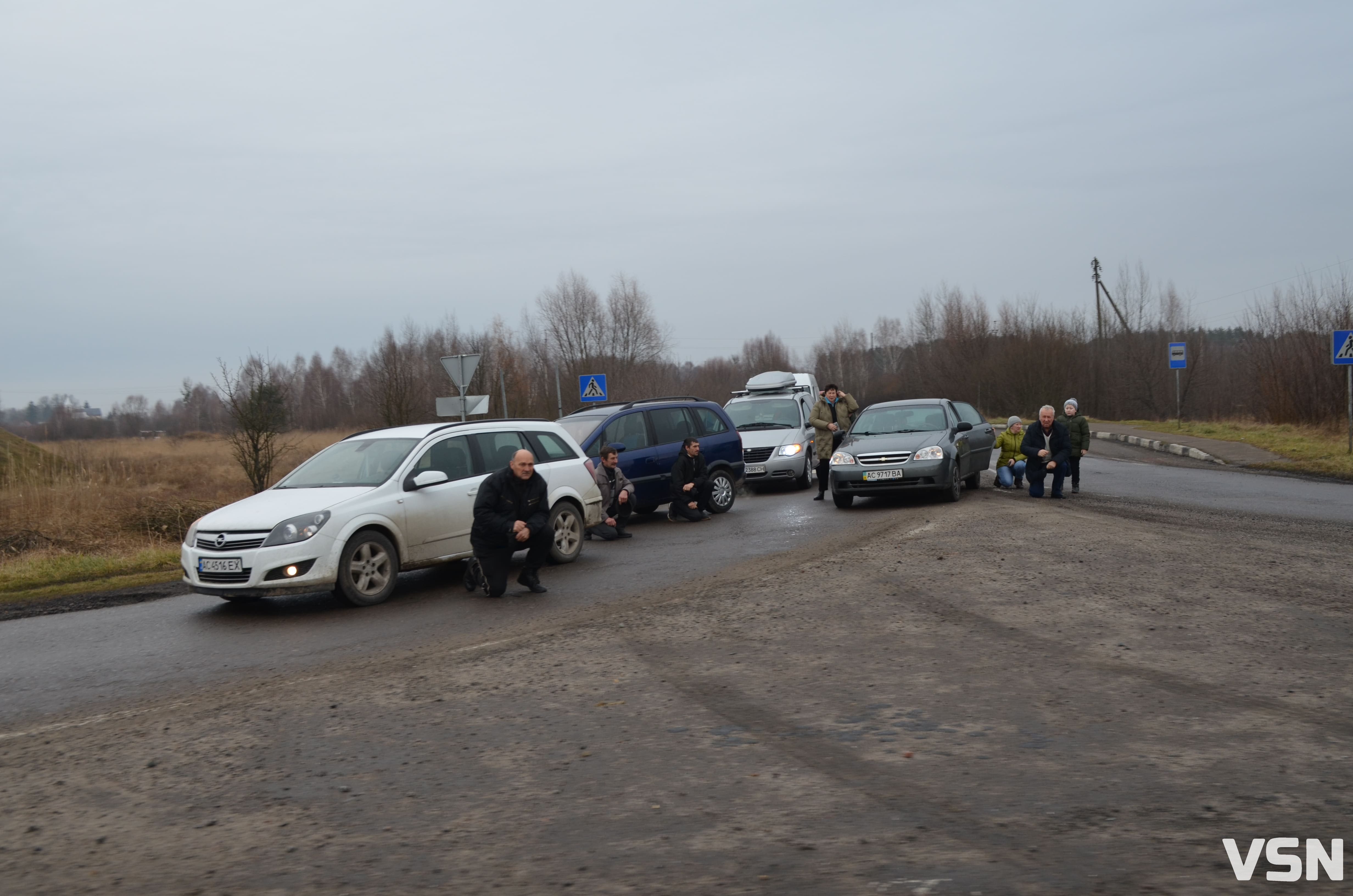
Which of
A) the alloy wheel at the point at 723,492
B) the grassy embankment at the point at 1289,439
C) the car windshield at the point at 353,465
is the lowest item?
the grassy embankment at the point at 1289,439

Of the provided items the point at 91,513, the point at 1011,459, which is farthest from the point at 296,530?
the point at 1011,459

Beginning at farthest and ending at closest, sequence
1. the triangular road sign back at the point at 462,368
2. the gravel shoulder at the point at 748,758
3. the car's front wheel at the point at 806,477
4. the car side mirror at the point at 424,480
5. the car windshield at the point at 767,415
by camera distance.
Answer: the car windshield at the point at 767,415, the car's front wheel at the point at 806,477, the triangular road sign back at the point at 462,368, the car side mirror at the point at 424,480, the gravel shoulder at the point at 748,758

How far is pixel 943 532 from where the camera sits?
12.5 meters

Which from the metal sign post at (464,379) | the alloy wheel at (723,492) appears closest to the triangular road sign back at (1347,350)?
the alloy wheel at (723,492)

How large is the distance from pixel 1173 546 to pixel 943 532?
243cm

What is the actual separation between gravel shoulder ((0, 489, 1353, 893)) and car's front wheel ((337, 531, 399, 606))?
2182 millimetres

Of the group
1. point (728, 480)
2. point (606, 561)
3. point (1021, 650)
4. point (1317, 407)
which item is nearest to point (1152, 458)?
point (1317, 407)

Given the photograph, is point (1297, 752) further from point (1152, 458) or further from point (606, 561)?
point (1152, 458)

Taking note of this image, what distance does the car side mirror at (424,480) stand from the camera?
11008mm

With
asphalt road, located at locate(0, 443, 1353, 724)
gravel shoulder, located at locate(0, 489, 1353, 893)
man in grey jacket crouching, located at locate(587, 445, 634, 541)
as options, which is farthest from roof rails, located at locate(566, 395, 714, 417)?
gravel shoulder, located at locate(0, 489, 1353, 893)

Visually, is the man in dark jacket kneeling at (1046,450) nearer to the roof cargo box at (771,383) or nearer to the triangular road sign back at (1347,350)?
the roof cargo box at (771,383)

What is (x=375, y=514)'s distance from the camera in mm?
10508

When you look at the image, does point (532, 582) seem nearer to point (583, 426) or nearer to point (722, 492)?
point (583, 426)

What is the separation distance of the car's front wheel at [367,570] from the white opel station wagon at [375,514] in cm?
1
